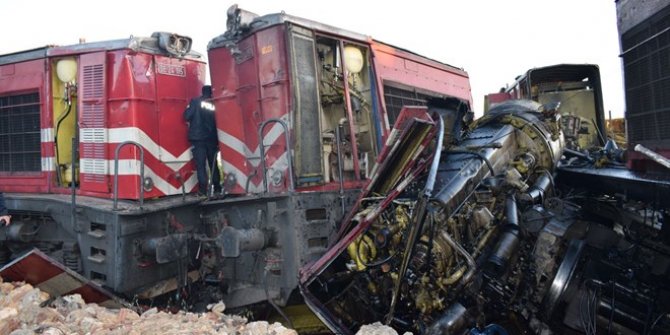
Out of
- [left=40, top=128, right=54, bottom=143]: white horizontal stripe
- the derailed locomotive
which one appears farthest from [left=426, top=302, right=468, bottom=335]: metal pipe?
[left=40, top=128, right=54, bottom=143]: white horizontal stripe

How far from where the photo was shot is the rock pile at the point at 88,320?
403 cm

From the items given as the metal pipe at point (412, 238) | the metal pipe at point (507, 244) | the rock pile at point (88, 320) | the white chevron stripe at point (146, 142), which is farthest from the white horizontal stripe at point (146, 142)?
the metal pipe at point (507, 244)

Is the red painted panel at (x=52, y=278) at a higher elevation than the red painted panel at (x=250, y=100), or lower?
lower

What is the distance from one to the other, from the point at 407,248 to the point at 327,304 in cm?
112

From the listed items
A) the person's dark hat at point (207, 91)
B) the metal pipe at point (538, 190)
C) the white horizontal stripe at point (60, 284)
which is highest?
the person's dark hat at point (207, 91)

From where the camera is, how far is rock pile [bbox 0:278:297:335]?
13.2 ft

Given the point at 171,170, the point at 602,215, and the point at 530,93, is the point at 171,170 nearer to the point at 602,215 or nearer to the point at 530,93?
the point at 602,215

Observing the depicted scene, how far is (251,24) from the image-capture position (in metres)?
5.66

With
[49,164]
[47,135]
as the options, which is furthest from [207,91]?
[49,164]

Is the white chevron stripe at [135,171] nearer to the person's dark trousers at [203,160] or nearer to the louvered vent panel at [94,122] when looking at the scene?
the louvered vent panel at [94,122]

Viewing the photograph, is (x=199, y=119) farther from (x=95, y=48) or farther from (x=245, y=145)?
→ (x=95, y=48)

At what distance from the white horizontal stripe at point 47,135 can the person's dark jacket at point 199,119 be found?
74.7 inches

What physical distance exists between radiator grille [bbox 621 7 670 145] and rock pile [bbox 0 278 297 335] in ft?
13.4

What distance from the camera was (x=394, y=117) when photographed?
22.7 feet
